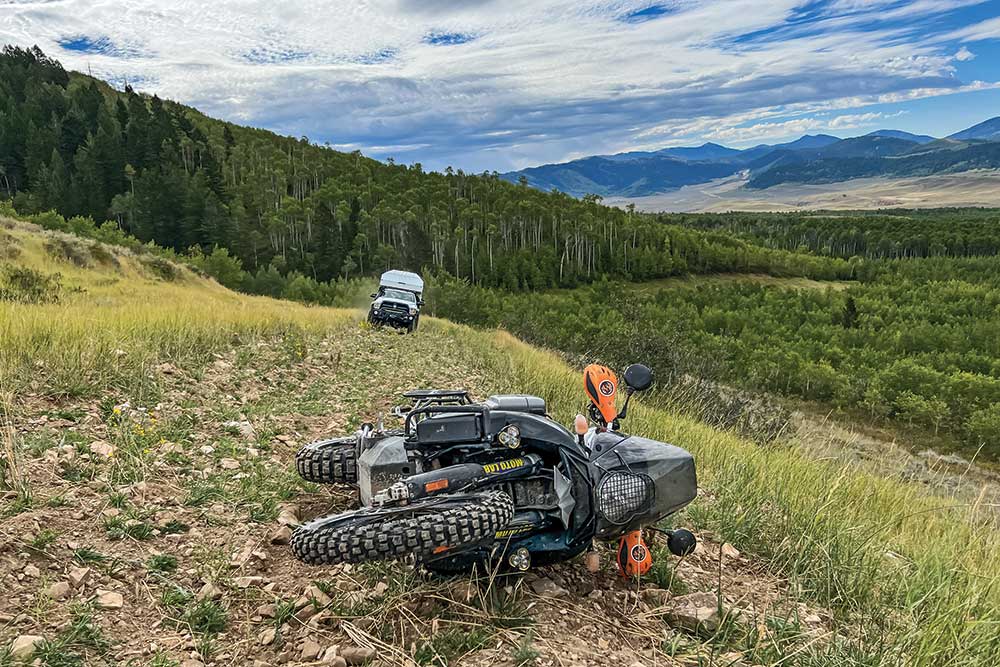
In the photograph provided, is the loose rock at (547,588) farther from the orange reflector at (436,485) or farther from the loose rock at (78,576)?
the loose rock at (78,576)

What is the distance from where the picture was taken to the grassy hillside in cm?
290

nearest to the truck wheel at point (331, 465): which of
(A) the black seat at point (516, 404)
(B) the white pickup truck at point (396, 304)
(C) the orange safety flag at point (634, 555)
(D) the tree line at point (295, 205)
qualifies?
(A) the black seat at point (516, 404)

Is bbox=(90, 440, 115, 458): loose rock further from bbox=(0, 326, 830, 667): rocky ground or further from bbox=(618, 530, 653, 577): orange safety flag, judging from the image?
bbox=(618, 530, 653, 577): orange safety flag

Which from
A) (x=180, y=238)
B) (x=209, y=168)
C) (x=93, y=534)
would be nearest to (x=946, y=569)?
(x=93, y=534)

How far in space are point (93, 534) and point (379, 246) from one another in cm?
8715

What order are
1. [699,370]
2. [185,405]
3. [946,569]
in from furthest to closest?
[699,370], [185,405], [946,569]

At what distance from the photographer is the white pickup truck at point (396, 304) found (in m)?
18.4

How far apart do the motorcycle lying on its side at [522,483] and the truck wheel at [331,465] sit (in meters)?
0.48

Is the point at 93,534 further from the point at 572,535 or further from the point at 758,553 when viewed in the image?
the point at 758,553

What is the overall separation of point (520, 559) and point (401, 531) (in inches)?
33.1

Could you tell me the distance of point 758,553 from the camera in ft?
14.6

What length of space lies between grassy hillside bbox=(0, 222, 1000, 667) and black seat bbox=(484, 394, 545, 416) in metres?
1.06

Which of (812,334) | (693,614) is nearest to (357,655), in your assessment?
(693,614)

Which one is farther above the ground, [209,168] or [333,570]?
[209,168]
